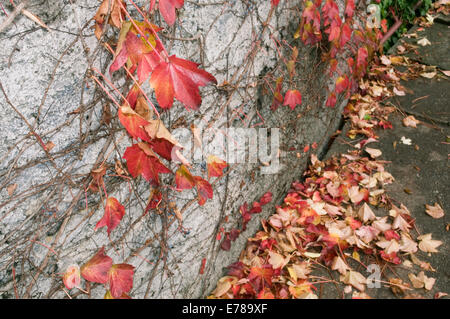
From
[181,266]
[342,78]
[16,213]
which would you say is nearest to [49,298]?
[16,213]

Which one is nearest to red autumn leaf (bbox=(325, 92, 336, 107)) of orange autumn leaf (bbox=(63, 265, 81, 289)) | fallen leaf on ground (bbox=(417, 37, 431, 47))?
fallen leaf on ground (bbox=(417, 37, 431, 47))

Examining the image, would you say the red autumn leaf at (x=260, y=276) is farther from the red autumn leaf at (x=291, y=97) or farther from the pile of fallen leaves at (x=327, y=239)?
the red autumn leaf at (x=291, y=97)

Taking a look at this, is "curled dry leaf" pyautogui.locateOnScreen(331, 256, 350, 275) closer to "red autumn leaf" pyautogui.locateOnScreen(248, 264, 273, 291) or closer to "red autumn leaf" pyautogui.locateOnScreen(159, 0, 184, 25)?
"red autumn leaf" pyautogui.locateOnScreen(248, 264, 273, 291)

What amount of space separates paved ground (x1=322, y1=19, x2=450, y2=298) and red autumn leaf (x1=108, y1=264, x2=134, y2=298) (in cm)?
97

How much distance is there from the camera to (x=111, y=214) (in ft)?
4.27

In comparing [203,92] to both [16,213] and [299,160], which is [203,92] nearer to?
[16,213]

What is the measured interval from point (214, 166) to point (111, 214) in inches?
20.2

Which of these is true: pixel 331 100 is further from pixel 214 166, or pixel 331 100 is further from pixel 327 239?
pixel 214 166

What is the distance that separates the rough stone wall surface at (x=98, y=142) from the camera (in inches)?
41.2

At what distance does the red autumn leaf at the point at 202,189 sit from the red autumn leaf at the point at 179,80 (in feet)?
1.98

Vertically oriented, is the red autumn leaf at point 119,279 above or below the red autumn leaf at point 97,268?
below

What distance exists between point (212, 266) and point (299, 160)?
92 cm

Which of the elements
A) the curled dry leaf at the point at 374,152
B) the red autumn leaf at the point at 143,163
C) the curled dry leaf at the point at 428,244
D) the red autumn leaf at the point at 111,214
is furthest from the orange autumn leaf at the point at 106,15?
the curled dry leaf at the point at 374,152

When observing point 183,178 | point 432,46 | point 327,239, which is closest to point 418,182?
point 327,239
